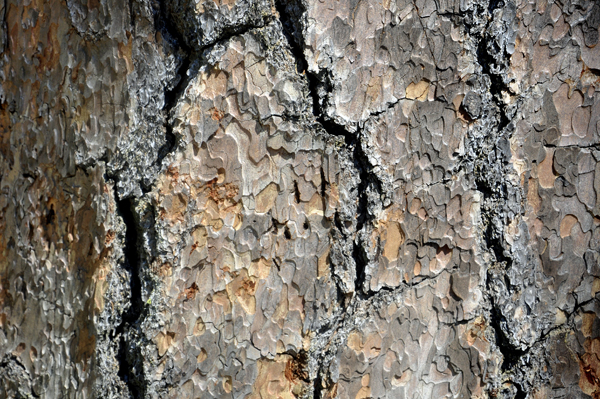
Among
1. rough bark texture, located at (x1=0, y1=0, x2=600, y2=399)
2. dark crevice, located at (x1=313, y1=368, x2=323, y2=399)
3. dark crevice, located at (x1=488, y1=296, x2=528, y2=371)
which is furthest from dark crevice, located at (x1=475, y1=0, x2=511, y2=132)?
dark crevice, located at (x1=313, y1=368, x2=323, y2=399)

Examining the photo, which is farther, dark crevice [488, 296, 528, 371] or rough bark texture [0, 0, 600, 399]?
dark crevice [488, 296, 528, 371]

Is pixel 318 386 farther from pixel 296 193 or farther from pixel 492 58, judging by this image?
pixel 492 58

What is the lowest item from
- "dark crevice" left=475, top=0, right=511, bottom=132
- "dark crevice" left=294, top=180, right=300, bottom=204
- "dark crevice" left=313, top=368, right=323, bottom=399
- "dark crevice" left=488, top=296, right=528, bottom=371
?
"dark crevice" left=313, top=368, right=323, bottom=399

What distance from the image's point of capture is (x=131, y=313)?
69cm

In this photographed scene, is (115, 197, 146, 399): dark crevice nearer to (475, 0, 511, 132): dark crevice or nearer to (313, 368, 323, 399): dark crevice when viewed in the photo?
(313, 368, 323, 399): dark crevice

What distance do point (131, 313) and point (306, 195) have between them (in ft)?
0.93

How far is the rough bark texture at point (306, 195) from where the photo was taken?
0.66 meters

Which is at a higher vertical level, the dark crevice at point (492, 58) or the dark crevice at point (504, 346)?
the dark crevice at point (492, 58)

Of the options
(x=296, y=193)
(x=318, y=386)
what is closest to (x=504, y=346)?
(x=318, y=386)

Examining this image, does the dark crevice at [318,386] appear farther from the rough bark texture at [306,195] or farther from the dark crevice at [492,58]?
the dark crevice at [492,58]

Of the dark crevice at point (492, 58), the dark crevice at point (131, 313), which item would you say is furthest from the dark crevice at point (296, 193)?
the dark crevice at point (492, 58)

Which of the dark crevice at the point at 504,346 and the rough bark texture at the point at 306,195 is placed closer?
the rough bark texture at the point at 306,195

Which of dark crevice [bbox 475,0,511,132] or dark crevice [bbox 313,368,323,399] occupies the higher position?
dark crevice [bbox 475,0,511,132]

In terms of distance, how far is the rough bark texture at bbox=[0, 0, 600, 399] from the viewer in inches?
26.0
